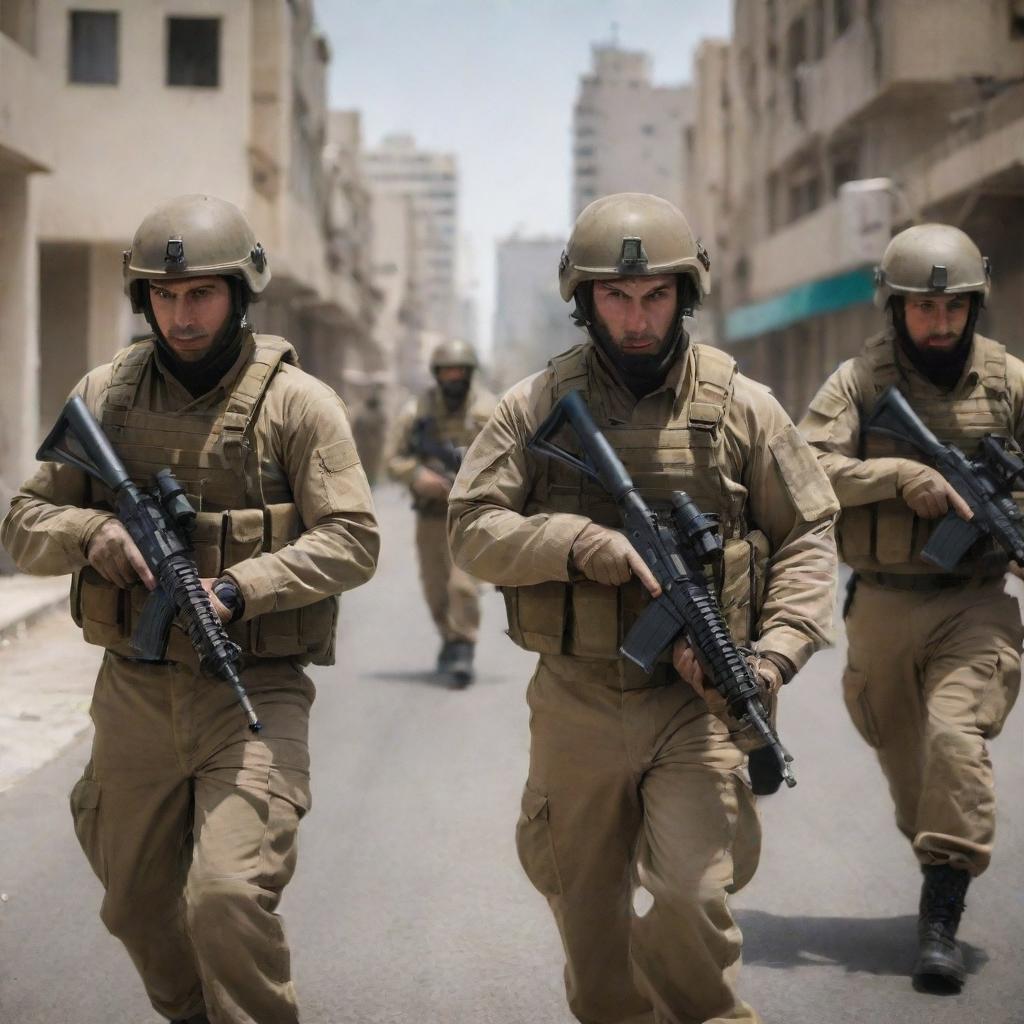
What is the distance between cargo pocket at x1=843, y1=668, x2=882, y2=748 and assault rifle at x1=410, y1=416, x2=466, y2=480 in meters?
5.31

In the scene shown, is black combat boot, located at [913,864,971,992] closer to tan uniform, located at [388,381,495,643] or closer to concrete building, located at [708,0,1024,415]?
tan uniform, located at [388,381,495,643]

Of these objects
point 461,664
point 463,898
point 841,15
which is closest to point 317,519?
point 463,898

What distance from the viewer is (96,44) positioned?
26.1m

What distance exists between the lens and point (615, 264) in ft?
12.7

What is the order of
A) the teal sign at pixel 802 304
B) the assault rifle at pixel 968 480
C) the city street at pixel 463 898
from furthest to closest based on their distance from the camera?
the teal sign at pixel 802 304, the assault rifle at pixel 968 480, the city street at pixel 463 898

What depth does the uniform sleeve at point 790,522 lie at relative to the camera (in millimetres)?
3820

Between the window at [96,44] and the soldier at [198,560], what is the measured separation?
922 inches

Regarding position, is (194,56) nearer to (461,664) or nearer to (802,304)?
(802,304)

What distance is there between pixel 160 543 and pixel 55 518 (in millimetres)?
323

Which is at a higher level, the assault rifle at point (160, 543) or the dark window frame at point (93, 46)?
the dark window frame at point (93, 46)

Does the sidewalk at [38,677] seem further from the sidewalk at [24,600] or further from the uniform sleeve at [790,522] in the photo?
the uniform sleeve at [790,522]

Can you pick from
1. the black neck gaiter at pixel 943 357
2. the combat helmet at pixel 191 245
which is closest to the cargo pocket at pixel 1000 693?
the black neck gaiter at pixel 943 357

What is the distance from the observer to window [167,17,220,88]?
A: 2661cm

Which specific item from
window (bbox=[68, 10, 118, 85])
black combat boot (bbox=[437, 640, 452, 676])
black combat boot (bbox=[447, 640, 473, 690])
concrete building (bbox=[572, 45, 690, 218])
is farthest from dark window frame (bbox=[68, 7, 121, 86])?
concrete building (bbox=[572, 45, 690, 218])
